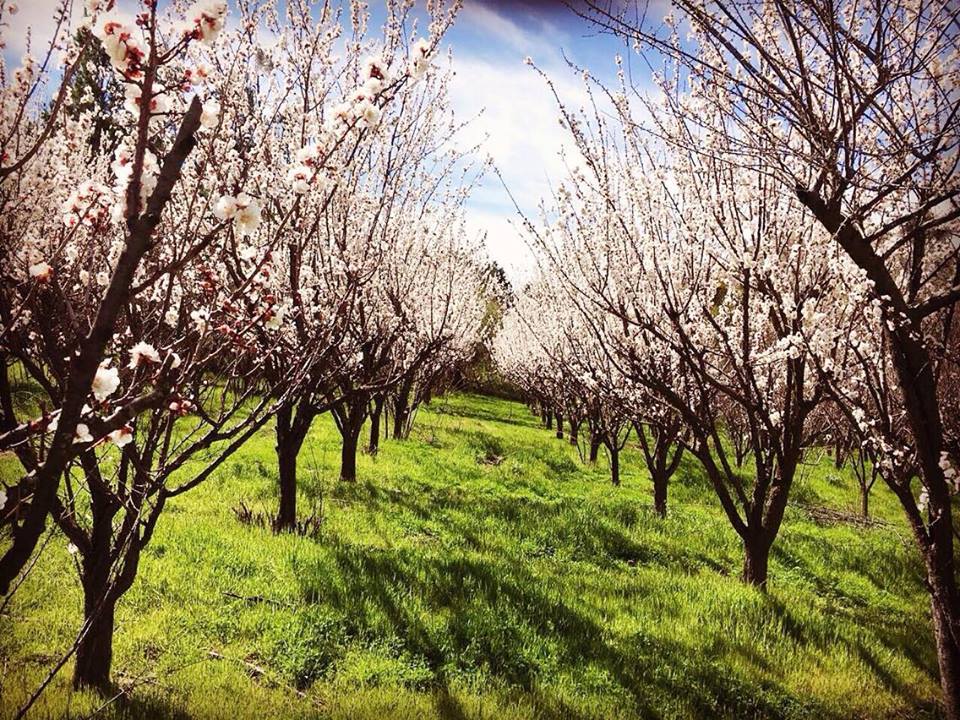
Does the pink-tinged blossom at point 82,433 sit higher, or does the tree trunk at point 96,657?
the pink-tinged blossom at point 82,433

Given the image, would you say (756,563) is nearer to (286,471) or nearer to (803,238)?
(803,238)

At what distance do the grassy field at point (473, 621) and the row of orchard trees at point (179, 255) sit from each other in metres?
0.66

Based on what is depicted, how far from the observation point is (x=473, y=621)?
5.04 m

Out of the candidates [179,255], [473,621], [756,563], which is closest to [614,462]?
[756,563]

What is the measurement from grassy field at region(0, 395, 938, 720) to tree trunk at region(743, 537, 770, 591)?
0.19 metres

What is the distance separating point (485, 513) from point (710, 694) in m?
4.58

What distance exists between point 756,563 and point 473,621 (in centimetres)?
316

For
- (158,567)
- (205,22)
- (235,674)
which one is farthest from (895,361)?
(158,567)

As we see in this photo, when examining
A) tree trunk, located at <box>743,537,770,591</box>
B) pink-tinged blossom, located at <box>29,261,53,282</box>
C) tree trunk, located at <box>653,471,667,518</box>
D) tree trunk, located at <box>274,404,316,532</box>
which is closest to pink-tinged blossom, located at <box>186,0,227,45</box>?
pink-tinged blossom, located at <box>29,261,53,282</box>

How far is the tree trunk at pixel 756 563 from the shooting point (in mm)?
6059

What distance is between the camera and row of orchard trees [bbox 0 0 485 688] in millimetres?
1587

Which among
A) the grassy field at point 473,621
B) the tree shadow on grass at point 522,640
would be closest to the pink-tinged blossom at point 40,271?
the grassy field at point 473,621

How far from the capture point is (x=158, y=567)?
5.47 meters

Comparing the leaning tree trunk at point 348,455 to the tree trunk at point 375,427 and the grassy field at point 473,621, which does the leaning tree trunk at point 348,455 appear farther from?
the tree trunk at point 375,427
